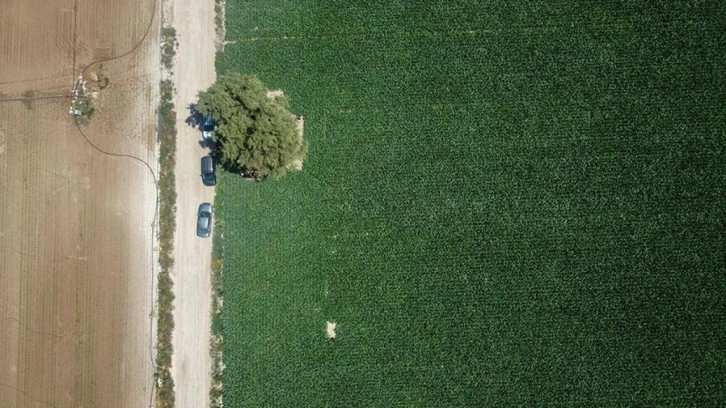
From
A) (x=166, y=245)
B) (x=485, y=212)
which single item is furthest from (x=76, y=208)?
(x=485, y=212)

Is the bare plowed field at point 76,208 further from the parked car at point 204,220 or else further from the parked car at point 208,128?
the parked car at point 208,128

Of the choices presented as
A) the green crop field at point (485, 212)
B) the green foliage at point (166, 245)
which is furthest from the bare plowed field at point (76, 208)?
the green crop field at point (485, 212)

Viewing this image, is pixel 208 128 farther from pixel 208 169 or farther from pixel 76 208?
pixel 76 208

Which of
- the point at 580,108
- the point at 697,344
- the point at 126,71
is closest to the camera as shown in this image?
the point at 697,344

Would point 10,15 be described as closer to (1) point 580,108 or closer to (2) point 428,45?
(2) point 428,45

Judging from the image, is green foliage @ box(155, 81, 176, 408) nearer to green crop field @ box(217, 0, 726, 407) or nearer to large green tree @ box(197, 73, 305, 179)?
green crop field @ box(217, 0, 726, 407)

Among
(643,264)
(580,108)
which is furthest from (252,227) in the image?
(643,264)
